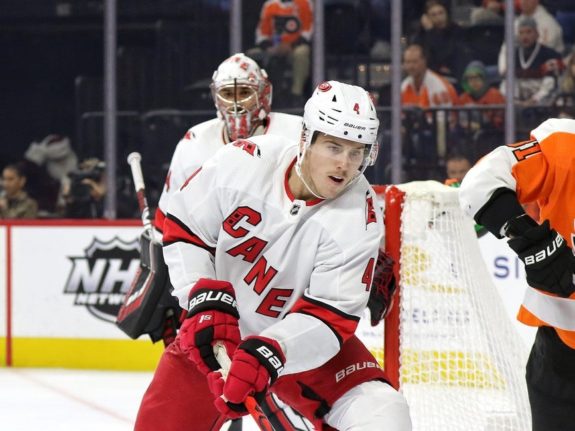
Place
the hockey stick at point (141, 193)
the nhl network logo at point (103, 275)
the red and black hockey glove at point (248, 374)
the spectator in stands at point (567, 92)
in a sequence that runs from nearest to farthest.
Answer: the red and black hockey glove at point (248, 374) → the hockey stick at point (141, 193) → the nhl network logo at point (103, 275) → the spectator in stands at point (567, 92)

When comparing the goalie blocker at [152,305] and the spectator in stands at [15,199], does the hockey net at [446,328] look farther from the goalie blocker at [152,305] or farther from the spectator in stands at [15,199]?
the spectator in stands at [15,199]

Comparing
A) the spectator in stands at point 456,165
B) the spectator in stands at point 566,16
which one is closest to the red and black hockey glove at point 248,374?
the spectator in stands at point 456,165

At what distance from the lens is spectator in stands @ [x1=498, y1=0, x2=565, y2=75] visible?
5.46 meters

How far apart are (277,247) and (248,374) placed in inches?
12.4

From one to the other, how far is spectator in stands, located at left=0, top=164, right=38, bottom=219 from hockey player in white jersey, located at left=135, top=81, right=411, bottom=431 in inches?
140

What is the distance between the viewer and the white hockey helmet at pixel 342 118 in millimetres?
2188

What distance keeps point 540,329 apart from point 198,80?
12.3 ft

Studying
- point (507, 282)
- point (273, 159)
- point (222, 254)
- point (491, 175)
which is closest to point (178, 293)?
point (222, 254)

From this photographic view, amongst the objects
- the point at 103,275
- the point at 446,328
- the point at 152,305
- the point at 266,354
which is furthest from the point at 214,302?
the point at 103,275

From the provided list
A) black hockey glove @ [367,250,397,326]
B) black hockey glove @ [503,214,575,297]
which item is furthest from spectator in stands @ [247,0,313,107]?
black hockey glove @ [503,214,575,297]

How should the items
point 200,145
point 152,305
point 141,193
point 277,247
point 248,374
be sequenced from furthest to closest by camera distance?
1. point 141,193
2. point 200,145
3. point 152,305
4. point 277,247
5. point 248,374

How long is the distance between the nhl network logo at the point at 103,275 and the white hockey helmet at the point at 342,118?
122 inches

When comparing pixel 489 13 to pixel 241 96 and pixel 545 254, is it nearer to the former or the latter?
pixel 241 96

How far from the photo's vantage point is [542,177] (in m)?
2.23
